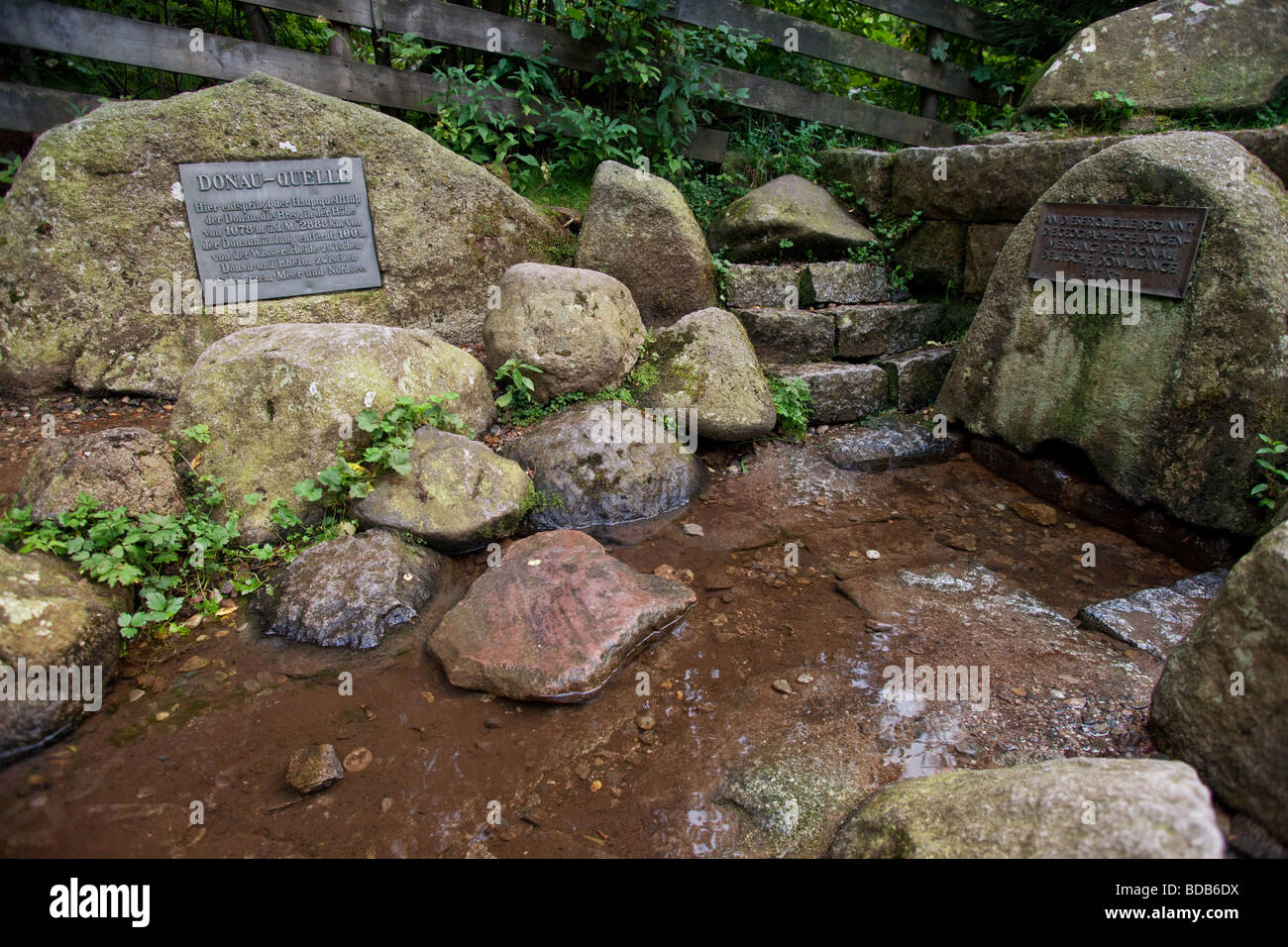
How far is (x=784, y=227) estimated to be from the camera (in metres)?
6.21

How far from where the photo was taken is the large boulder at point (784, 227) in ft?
20.5

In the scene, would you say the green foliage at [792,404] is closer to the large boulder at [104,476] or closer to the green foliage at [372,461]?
the green foliage at [372,461]

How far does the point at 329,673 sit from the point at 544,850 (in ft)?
4.41

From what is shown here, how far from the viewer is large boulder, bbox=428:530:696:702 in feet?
9.77

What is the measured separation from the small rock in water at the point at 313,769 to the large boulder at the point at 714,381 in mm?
3003

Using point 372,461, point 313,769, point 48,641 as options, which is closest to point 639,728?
point 313,769

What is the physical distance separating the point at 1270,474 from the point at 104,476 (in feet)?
19.1

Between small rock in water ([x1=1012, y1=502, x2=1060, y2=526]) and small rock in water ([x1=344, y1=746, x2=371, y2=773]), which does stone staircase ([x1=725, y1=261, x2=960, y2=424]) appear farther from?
→ small rock in water ([x1=344, y1=746, x2=371, y2=773])

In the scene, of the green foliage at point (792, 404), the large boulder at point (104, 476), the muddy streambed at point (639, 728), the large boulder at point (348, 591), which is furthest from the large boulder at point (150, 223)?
the green foliage at point (792, 404)

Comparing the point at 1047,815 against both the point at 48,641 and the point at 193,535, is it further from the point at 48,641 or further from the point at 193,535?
the point at 193,535

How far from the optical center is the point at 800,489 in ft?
15.4

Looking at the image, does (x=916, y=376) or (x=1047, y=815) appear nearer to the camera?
(x=1047, y=815)

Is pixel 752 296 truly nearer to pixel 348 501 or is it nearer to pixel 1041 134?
pixel 1041 134

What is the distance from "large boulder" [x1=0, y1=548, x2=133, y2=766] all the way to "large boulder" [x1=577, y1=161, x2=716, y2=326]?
3881mm
